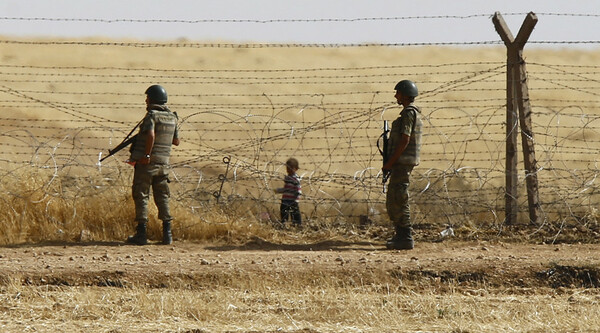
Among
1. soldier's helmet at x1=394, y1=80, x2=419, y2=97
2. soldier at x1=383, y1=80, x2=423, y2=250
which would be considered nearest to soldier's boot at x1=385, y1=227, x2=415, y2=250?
soldier at x1=383, y1=80, x2=423, y2=250

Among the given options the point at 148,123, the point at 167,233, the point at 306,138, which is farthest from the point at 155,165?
the point at 306,138

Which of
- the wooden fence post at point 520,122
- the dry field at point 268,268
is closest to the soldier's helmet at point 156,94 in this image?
the dry field at point 268,268

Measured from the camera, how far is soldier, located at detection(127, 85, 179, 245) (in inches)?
361

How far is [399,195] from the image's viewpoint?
8992mm

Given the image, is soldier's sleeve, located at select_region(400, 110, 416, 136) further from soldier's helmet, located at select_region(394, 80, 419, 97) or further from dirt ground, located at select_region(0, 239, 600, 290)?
dirt ground, located at select_region(0, 239, 600, 290)

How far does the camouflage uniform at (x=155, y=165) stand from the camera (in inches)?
362

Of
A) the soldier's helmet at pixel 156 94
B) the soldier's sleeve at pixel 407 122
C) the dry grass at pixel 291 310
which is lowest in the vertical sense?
the dry grass at pixel 291 310

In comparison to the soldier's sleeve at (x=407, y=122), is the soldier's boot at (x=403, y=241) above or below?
below

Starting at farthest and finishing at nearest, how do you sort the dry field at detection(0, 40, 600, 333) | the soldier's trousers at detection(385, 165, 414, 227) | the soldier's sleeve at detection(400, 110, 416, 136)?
the soldier's trousers at detection(385, 165, 414, 227) < the soldier's sleeve at detection(400, 110, 416, 136) < the dry field at detection(0, 40, 600, 333)

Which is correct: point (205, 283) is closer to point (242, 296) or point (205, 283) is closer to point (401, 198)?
point (242, 296)

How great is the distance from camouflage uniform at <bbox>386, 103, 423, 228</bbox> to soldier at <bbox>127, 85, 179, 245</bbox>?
198cm

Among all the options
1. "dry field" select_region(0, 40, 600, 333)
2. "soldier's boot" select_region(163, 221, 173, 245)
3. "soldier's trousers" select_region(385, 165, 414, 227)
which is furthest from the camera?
"soldier's boot" select_region(163, 221, 173, 245)

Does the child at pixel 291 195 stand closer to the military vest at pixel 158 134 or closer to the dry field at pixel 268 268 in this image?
the dry field at pixel 268 268

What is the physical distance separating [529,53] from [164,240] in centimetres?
4219
